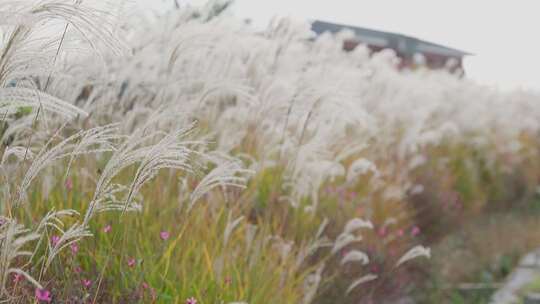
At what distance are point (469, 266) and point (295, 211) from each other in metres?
3.35

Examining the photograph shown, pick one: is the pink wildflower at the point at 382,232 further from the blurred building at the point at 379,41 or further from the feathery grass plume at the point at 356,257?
the blurred building at the point at 379,41

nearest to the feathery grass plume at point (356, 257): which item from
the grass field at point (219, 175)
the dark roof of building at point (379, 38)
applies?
the grass field at point (219, 175)

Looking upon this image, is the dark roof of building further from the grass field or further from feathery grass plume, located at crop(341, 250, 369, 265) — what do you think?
feathery grass plume, located at crop(341, 250, 369, 265)

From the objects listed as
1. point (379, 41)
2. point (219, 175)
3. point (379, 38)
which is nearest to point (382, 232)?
point (219, 175)

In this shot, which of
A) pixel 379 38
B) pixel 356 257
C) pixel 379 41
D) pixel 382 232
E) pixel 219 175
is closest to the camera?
pixel 219 175

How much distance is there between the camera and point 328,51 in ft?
28.1

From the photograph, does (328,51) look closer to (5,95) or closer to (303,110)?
(303,110)

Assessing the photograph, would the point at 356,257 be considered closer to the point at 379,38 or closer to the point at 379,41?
the point at 379,41

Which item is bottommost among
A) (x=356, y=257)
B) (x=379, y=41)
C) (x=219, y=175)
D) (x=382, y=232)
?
(x=379, y=41)


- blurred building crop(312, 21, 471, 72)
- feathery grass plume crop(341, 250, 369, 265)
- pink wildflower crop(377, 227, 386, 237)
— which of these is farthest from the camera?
blurred building crop(312, 21, 471, 72)

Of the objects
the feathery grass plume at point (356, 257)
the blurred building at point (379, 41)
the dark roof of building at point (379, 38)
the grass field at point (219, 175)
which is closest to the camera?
the grass field at point (219, 175)

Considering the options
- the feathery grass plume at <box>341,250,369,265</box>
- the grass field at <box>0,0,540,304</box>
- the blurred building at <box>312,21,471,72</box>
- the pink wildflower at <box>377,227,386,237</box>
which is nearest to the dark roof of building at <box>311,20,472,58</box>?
the blurred building at <box>312,21,471,72</box>

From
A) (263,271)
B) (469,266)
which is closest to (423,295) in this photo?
(469,266)

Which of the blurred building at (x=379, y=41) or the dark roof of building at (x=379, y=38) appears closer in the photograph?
the blurred building at (x=379, y=41)
